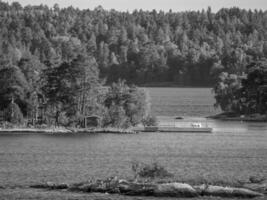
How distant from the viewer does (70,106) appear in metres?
127

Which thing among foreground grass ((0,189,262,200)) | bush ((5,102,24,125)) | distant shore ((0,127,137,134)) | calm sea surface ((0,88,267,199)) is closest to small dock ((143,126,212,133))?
calm sea surface ((0,88,267,199))

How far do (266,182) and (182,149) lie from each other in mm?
44762

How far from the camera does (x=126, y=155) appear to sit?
8888cm

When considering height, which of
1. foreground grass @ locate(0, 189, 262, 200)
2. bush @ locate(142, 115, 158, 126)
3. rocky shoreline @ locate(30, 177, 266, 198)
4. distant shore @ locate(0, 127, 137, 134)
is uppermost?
bush @ locate(142, 115, 158, 126)

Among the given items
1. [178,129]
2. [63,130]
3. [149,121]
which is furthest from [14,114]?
[178,129]

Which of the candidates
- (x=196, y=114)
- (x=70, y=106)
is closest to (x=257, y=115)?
(x=196, y=114)

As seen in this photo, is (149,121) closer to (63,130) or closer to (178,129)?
(178,129)

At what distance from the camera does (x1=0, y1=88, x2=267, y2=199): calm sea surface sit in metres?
67.3

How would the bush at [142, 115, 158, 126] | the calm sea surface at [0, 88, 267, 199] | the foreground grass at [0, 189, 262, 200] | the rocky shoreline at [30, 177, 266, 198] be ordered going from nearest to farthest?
the foreground grass at [0, 189, 262, 200], the rocky shoreline at [30, 177, 266, 198], the calm sea surface at [0, 88, 267, 199], the bush at [142, 115, 158, 126]

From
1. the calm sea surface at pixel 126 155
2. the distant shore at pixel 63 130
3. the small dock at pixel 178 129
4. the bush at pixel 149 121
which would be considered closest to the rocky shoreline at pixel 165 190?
the calm sea surface at pixel 126 155

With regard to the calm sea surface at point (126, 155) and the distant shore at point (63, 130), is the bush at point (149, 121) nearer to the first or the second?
the calm sea surface at point (126, 155)

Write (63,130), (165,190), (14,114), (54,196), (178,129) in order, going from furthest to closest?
(178,129), (14,114), (63,130), (165,190), (54,196)

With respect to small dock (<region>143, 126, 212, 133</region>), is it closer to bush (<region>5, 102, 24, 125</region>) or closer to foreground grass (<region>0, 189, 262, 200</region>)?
bush (<region>5, 102, 24, 125</region>)

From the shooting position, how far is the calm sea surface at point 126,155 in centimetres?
6731
